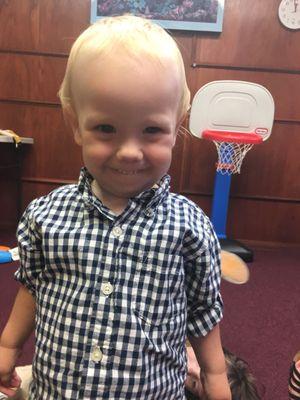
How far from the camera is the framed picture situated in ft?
8.32

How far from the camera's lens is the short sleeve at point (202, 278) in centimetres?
64

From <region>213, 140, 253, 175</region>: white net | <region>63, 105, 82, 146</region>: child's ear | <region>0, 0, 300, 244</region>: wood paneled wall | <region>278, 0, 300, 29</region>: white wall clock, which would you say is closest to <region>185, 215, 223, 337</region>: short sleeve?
<region>63, 105, 82, 146</region>: child's ear

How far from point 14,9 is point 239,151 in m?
1.66

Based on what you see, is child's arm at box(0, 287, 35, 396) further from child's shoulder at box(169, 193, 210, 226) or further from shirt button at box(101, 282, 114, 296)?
child's shoulder at box(169, 193, 210, 226)

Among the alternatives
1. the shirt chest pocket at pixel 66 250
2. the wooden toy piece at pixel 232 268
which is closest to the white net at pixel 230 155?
the wooden toy piece at pixel 232 268

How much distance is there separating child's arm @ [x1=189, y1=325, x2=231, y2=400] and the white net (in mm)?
1836

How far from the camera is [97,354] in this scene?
581 millimetres

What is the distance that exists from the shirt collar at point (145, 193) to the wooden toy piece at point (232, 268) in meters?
1.16

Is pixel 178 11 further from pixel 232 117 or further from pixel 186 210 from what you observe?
pixel 186 210

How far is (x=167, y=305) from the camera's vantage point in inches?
24.7

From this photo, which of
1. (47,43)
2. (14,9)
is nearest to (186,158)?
(47,43)

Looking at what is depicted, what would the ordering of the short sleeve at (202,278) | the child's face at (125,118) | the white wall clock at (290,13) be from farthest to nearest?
the white wall clock at (290,13) → the short sleeve at (202,278) → the child's face at (125,118)

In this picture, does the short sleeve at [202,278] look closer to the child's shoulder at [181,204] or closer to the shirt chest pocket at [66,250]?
the child's shoulder at [181,204]

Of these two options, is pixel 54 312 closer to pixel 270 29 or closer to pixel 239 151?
pixel 239 151
